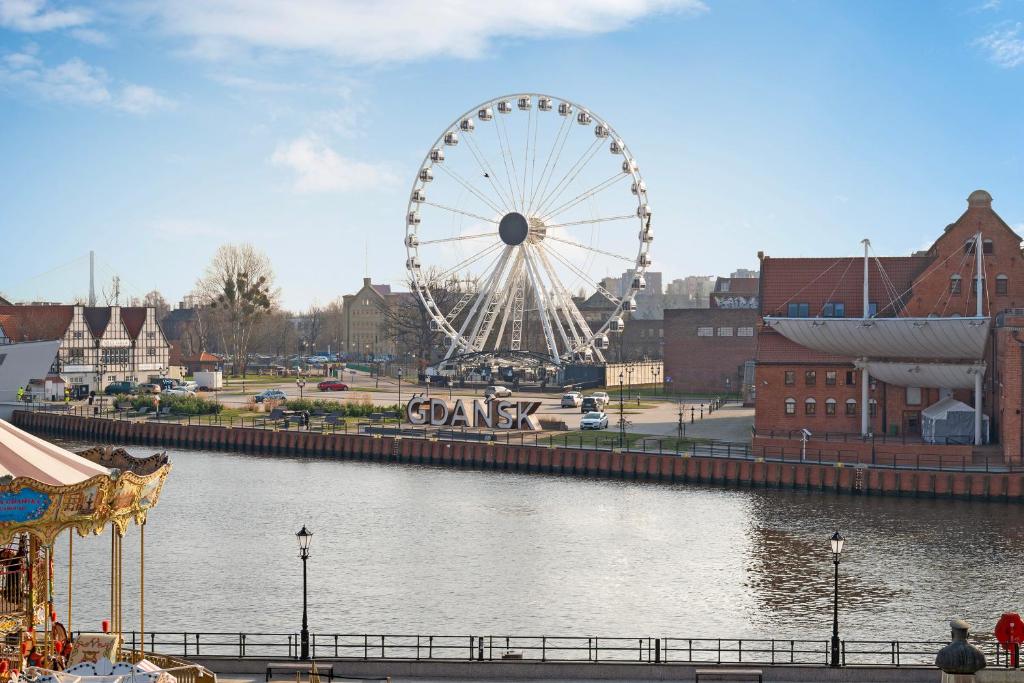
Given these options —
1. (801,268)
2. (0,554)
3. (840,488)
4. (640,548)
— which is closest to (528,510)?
(640,548)

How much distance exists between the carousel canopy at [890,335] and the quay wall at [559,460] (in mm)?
8713

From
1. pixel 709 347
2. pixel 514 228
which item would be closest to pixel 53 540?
pixel 514 228

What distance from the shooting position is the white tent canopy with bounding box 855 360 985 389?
242 ft

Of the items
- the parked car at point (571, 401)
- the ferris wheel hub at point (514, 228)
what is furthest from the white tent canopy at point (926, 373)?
the ferris wheel hub at point (514, 228)

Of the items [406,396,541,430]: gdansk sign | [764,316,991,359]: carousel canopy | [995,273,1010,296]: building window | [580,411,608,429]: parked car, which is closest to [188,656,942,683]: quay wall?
[764,316,991,359]: carousel canopy

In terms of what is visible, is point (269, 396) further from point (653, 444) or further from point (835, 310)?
point (835, 310)

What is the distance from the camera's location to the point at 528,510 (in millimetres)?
64312

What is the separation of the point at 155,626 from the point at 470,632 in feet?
33.7

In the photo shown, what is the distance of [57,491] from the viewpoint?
1037 inches

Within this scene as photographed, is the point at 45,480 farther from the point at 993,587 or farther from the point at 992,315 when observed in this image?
the point at 992,315

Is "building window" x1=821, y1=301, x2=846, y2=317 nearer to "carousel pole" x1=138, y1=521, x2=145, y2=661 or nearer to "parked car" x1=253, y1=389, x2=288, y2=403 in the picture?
"parked car" x1=253, y1=389, x2=288, y2=403

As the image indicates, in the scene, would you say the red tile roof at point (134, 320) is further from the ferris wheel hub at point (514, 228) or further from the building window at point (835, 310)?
the building window at point (835, 310)

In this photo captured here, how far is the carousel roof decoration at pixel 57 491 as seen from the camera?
2597 cm

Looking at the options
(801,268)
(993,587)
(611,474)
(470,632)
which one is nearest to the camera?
(470,632)
